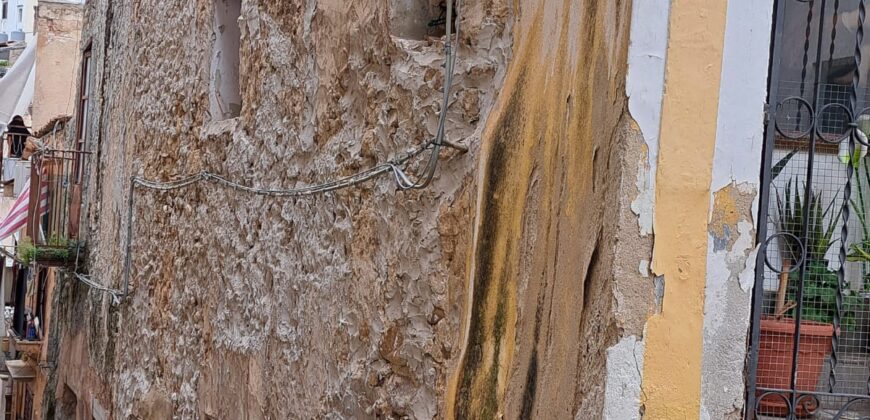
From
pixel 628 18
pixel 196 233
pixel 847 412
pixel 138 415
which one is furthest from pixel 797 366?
pixel 138 415

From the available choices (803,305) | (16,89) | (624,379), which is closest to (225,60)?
(803,305)

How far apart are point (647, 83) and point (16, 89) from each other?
1398 centimetres

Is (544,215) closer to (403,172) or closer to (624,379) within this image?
(624,379)

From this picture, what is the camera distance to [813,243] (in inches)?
117

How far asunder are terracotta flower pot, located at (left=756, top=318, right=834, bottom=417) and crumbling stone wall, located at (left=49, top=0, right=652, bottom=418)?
578 mm

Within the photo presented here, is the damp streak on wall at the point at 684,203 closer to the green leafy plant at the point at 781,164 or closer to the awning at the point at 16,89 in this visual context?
the green leafy plant at the point at 781,164

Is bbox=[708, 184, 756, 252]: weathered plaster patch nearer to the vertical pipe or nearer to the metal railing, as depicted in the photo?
the vertical pipe

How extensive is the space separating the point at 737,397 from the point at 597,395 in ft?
1.19

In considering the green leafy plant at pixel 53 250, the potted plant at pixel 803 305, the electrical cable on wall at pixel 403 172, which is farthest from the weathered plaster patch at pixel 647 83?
the green leafy plant at pixel 53 250

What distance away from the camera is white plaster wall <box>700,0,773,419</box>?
2500 millimetres

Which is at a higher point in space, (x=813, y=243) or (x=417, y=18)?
(x=417, y=18)

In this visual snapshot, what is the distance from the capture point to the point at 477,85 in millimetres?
3324

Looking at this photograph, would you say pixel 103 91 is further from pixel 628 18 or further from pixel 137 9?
pixel 628 18

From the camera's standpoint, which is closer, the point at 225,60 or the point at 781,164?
the point at 781,164
